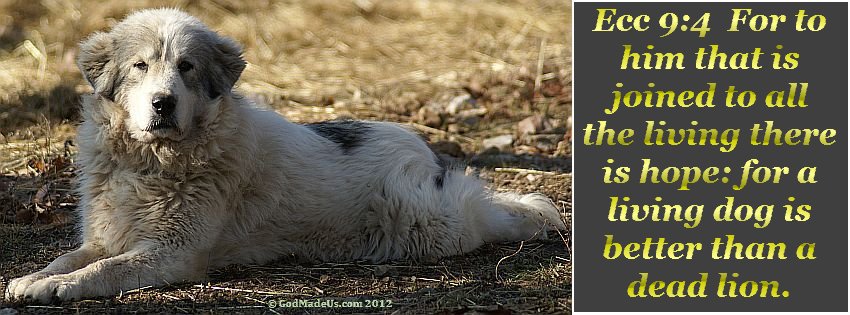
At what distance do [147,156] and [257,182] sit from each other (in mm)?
598

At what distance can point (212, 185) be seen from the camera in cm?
580

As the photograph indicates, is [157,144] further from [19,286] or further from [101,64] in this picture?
[19,286]

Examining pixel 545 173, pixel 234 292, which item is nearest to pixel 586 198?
pixel 234 292

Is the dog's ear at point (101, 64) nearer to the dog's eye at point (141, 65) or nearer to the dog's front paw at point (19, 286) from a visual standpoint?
the dog's eye at point (141, 65)

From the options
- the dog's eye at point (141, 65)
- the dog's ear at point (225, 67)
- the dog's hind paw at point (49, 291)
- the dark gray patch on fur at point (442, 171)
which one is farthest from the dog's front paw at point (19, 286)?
the dark gray patch on fur at point (442, 171)

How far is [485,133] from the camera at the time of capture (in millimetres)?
9680

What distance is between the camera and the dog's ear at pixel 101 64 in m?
5.63

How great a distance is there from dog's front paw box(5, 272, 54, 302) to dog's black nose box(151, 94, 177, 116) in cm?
97

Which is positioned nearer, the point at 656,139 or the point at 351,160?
the point at 656,139

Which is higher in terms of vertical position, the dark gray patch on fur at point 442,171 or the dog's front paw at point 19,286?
the dark gray patch on fur at point 442,171

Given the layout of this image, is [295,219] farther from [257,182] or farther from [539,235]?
[539,235]

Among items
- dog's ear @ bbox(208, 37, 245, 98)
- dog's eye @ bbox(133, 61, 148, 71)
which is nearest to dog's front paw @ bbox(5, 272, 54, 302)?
dog's eye @ bbox(133, 61, 148, 71)

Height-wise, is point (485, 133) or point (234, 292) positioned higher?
point (485, 133)

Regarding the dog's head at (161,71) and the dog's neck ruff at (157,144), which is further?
the dog's neck ruff at (157,144)
